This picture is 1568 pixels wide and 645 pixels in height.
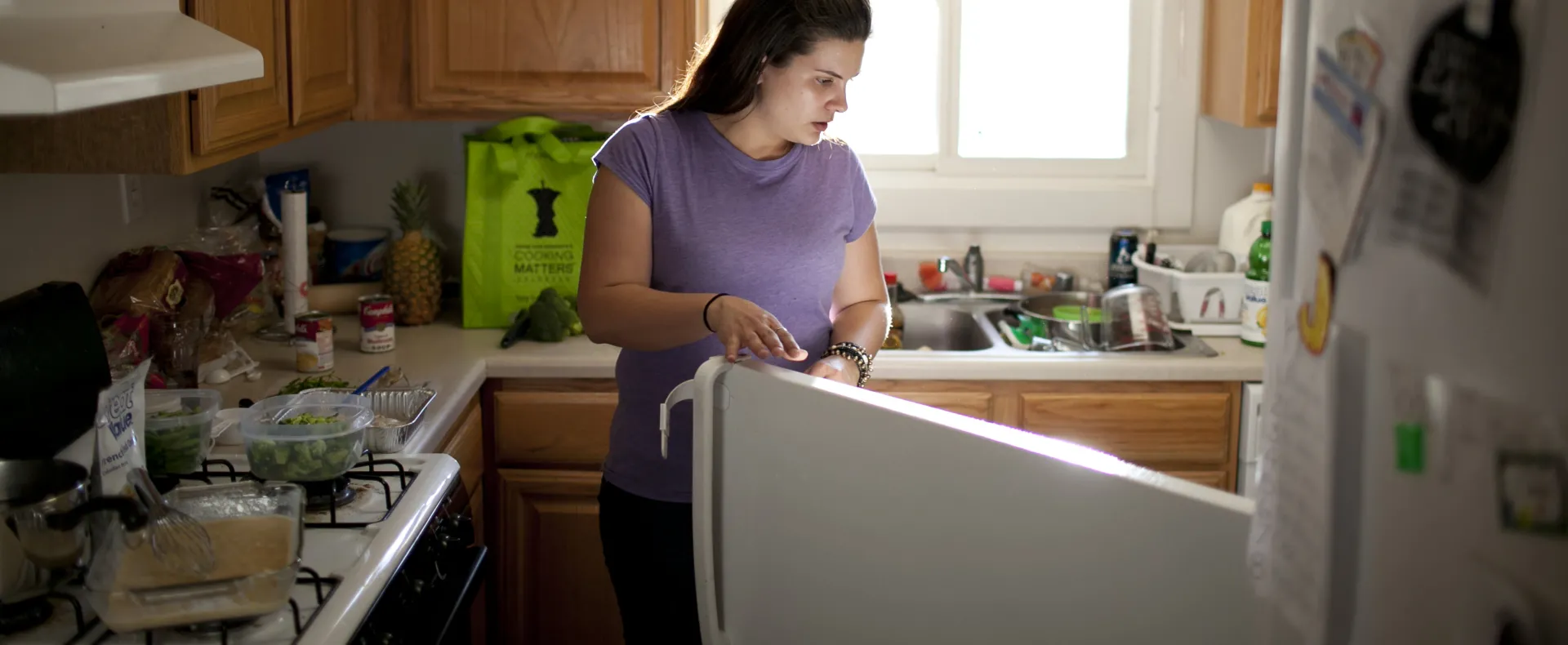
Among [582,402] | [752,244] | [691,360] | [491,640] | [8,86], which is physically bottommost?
[491,640]

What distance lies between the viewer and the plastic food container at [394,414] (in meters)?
1.84

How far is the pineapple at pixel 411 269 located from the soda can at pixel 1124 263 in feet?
4.78

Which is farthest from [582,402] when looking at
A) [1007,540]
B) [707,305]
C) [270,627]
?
[1007,540]

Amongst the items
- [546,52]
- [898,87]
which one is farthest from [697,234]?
[898,87]

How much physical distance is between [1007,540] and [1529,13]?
521 mm

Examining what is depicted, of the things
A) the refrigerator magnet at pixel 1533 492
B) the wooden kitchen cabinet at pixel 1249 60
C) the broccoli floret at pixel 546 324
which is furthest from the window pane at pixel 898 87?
the refrigerator magnet at pixel 1533 492

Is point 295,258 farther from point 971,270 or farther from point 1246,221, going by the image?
point 1246,221

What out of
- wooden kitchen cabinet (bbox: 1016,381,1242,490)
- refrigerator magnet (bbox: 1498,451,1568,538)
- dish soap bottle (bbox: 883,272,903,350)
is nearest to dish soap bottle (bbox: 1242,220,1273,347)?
wooden kitchen cabinet (bbox: 1016,381,1242,490)

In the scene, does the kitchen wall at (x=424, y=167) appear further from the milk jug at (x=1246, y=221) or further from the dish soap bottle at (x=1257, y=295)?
the dish soap bottle at (x=1257, y=295)

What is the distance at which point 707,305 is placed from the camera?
155cm

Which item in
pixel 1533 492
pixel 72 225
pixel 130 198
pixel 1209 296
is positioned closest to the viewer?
pixel 1533 492

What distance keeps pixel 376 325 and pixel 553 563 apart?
56cm

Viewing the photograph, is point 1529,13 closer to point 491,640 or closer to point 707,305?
point 707,305

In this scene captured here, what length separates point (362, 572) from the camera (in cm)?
137
